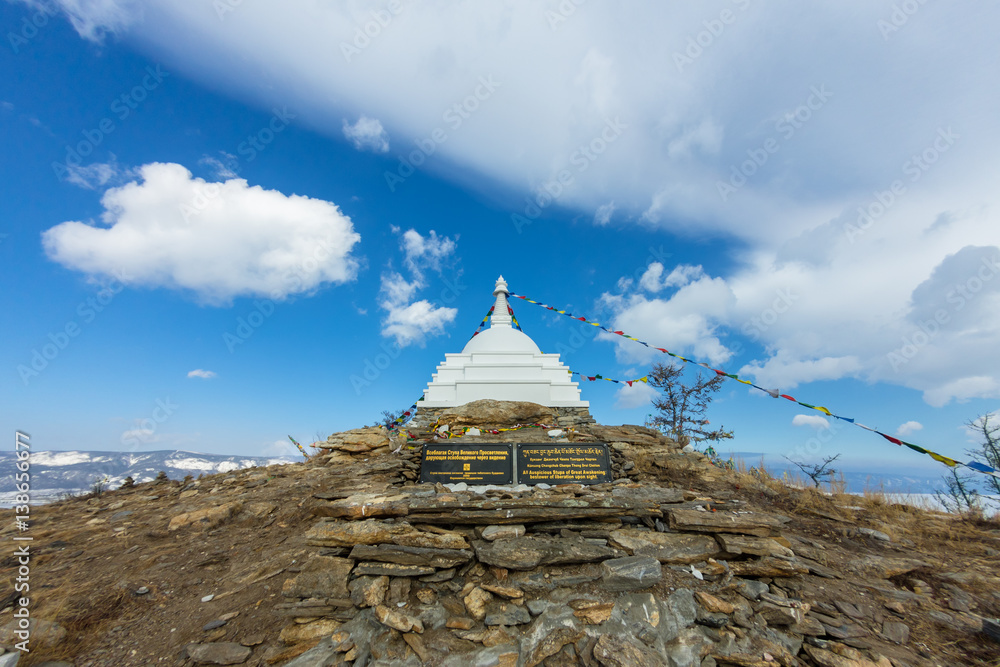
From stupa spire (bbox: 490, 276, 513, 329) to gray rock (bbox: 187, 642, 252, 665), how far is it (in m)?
14.5

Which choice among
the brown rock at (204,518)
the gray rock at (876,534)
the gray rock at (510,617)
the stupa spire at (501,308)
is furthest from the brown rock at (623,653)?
the stupa spire at (501,308)

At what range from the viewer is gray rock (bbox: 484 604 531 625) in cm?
438

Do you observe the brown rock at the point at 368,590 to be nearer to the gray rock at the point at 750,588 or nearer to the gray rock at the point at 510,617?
the gray rock at the point at 510,617

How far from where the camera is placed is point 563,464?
354 inches

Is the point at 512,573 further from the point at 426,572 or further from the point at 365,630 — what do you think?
the point at 365,630

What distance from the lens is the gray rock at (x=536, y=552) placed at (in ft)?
16.1

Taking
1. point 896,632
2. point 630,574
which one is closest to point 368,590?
point 630,574

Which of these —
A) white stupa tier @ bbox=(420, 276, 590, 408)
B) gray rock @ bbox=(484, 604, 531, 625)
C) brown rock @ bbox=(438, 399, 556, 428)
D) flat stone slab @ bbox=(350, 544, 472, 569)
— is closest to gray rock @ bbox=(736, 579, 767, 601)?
gray rock @ bbox=(484, 604, 531, 625)

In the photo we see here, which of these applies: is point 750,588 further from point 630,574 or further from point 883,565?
point 883,565

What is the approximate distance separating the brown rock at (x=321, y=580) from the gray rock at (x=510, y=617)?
1863 millimetres

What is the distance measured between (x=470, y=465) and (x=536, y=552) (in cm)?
404

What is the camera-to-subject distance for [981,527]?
22.9 ft

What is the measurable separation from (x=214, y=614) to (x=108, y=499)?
6673mm

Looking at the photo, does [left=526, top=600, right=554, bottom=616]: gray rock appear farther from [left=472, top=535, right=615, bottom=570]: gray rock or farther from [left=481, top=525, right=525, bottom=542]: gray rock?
[left=481, top=525, right=525, bottom=542]: gray rock
